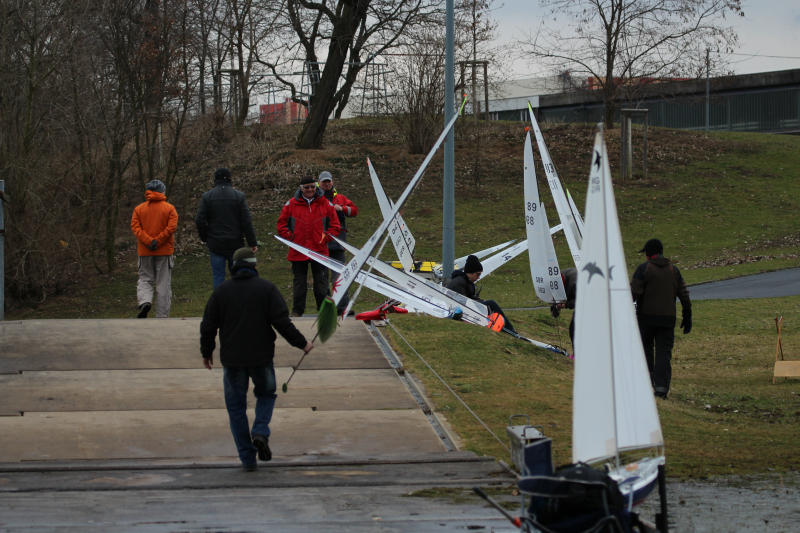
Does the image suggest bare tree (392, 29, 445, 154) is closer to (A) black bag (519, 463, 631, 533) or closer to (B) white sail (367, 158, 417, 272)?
(B) white sail (367, 158, 417, 272)

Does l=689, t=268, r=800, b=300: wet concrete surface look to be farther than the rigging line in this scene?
Yes

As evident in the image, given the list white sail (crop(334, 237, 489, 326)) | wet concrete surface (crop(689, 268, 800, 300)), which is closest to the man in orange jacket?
white sail (crop(334, 237, 489, 326))

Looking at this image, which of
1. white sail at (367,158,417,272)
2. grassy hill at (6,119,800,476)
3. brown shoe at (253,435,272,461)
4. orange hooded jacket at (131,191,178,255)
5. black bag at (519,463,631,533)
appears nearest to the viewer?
black bag at (519,463,631,533)

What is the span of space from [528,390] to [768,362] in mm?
5286

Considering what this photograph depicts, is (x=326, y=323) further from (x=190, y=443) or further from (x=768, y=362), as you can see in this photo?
(x=768, y=362)

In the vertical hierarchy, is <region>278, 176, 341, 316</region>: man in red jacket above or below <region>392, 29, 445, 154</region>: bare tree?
below

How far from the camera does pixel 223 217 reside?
1263 cm

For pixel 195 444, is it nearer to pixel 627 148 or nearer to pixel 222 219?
pixel 222 219

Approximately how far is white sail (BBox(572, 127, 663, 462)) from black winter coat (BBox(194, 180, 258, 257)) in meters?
7.75

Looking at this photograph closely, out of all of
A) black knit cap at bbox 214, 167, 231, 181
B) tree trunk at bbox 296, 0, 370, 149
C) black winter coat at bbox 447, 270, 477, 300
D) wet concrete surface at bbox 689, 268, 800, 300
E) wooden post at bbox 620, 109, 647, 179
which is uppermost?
tree trunk at bbox 296, 0, 370, 149

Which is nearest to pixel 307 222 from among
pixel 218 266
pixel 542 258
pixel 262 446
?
pixel 218 266

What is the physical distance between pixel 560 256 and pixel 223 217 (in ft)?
49.6

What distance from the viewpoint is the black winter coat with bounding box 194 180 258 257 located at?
1260 centimetres

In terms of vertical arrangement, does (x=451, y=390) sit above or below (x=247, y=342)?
below
